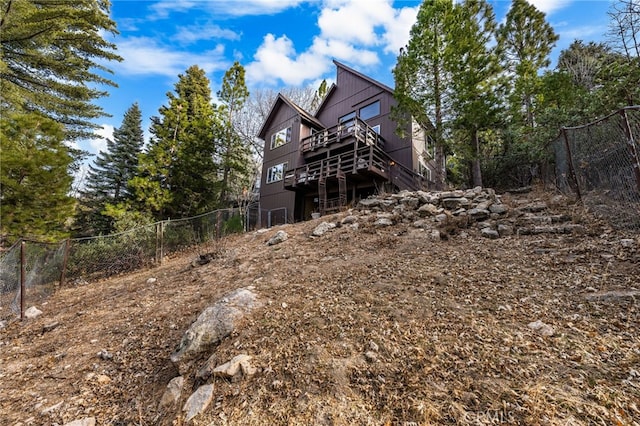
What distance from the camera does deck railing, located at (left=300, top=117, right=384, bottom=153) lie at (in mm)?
13315

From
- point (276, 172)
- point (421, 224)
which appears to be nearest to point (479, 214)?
point (421, 224)

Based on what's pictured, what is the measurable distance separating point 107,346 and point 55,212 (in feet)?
27.5

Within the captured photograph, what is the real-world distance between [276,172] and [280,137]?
2556mm

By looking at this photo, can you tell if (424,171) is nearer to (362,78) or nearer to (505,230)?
(362,78)

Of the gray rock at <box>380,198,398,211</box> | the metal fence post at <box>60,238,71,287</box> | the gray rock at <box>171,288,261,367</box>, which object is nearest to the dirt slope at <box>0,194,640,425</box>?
the gray rock at <box>171,288,261,367</box>

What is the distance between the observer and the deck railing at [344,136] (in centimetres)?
1331

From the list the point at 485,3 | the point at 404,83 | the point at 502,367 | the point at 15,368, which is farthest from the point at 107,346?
the point at 485,3

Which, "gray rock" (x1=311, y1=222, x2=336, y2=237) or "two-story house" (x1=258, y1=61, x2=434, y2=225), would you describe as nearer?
"gray rock" (x1=311, y1=222, x2=336, y2=237)

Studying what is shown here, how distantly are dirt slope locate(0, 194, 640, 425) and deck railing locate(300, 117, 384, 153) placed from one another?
960 centimetres

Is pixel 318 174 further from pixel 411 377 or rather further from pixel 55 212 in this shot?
pixel 411 377

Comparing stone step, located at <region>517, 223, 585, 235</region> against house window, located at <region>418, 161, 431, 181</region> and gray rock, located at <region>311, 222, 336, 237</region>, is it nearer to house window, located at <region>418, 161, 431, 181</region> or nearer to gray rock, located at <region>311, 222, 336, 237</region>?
gray rock, located at <region>311, 222, 336, 237</region>

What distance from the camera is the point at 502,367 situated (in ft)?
6.49

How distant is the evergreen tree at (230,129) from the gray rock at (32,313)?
12.1 m

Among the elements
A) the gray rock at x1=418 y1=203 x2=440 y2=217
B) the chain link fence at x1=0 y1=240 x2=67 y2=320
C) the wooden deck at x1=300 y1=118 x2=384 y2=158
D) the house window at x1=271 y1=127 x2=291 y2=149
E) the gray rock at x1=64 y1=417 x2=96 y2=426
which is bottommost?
the gray rock at x1=64 y1=417 x2=96 y2=426
